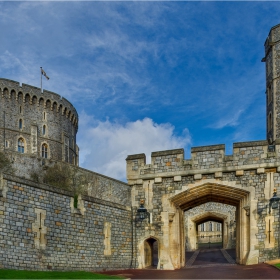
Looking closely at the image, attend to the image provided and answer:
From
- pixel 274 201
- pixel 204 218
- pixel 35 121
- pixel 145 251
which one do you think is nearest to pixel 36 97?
pixel 35 121

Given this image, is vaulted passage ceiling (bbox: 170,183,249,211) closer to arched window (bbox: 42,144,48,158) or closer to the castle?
the castle

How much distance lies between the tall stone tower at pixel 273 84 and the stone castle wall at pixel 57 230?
2379 cm

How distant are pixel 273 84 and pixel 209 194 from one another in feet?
76.4

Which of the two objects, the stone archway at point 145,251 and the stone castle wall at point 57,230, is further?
the stone archway at point 145,251

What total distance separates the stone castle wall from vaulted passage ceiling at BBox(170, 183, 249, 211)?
2.50m

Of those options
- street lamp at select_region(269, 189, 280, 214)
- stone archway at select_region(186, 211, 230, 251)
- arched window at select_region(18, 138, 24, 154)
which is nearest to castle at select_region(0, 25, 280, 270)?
street lamp at select_region(269, 189, 280, 214)

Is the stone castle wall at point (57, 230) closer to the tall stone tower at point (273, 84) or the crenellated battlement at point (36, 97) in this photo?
the tall stone tower at point (273, 84)

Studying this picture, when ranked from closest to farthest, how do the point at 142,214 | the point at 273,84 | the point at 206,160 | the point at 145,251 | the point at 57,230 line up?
the point at 57,230, the point at 206,160, the point at 142,214, the point at 145,251, the point at 273,84

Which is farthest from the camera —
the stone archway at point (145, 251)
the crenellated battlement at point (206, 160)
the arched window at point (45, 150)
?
the arched window at point (45, 150)

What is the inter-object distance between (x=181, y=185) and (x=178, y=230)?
2017 millimetres

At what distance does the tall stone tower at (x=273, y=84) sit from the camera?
38.6 metres

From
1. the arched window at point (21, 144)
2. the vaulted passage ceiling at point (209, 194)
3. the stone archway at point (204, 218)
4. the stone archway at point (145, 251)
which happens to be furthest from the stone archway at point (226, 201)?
the arched window at point (21, 144)

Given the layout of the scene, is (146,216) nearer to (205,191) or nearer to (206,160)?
(205,191)

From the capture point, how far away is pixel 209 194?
62.6 ft
